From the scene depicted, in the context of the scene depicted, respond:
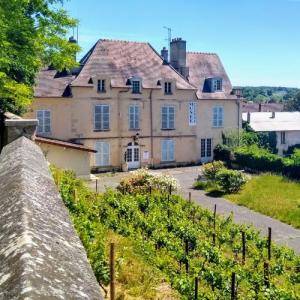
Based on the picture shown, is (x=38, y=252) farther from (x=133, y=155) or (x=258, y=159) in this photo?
(x=133, y=155)

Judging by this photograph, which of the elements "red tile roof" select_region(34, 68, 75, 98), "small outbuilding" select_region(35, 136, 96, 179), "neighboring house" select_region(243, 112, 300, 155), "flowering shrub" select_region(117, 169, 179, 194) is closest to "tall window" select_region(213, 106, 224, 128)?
"neighboring house" select_region(243, 112, 300, 155)

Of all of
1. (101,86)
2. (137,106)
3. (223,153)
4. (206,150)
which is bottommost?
(223,153)

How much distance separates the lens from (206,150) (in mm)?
35719

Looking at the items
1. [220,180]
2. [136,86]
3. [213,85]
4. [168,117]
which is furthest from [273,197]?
[213,85]

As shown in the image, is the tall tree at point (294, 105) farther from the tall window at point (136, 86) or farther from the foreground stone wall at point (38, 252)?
the foreground stone wall at point (38, 252)

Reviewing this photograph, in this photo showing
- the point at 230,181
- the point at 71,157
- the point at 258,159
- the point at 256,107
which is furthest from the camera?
the point at 256,107

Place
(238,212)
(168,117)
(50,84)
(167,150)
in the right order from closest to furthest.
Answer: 1. (238,212)
2. (50,84)
3. (168,117)
4. (167,150)

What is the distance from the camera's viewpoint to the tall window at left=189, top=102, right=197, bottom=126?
3456 centimetres

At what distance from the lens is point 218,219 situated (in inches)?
640

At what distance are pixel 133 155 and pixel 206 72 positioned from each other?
1034cm

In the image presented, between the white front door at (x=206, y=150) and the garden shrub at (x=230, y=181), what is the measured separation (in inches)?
410

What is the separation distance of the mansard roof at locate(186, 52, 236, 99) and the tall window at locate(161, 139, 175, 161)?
4.50 metres

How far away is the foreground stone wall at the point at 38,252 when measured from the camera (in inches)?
70.7

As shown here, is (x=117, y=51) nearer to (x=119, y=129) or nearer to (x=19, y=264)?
(x=119, y=129)
